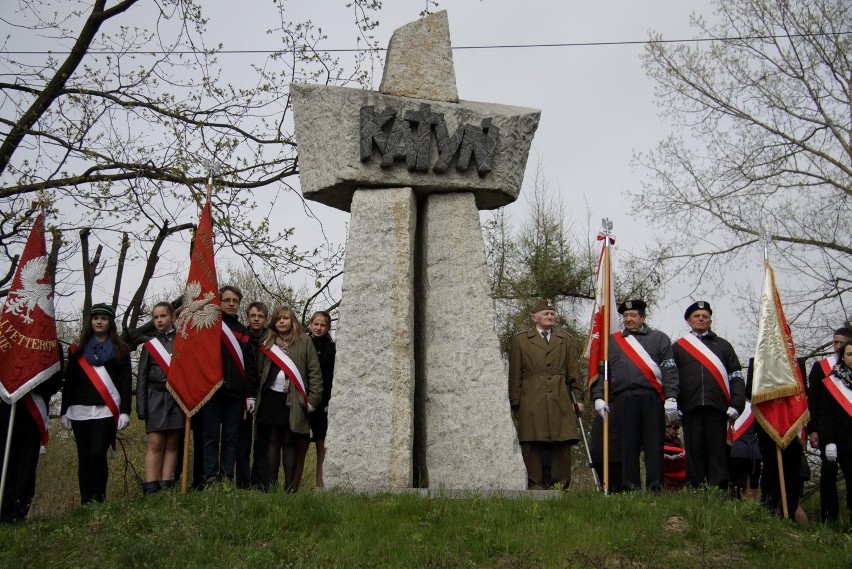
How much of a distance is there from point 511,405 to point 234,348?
7.62 feet

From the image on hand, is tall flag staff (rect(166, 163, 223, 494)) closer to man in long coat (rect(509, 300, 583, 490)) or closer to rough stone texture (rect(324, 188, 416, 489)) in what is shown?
rough stone texture (rect(324, 188, 416, 489))

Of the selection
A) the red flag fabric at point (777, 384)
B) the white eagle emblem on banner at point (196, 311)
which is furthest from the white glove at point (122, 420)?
the red flag fabric at point (777, 384)

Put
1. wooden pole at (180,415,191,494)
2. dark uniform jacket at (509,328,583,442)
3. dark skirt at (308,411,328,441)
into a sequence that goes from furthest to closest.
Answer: dark skirt at (308,411,328,441) < dark uniform jacket at (509,328,583,442) < wooden pole at (180,415,191,494)

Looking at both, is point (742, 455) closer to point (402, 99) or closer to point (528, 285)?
point (402, 99)

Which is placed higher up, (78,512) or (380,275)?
(380,275)

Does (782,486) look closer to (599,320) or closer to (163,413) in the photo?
(599,320)

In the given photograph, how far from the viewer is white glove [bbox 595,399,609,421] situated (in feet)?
23.7

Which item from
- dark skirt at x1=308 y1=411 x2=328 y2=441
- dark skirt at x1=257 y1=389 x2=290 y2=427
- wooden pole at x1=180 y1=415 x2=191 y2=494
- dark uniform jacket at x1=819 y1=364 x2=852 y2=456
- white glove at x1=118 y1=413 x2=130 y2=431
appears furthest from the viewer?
dark skirt at x1=308 y1=411 x2=328 y2=441

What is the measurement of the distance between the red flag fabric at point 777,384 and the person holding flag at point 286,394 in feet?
11.9

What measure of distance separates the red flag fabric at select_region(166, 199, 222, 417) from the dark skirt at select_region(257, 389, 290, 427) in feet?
1.84

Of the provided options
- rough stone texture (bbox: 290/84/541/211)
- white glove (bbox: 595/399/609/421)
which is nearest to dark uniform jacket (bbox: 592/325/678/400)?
white glove (bbox: 595/399/609/421)

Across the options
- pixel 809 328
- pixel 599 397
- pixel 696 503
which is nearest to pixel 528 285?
pixel 809 328

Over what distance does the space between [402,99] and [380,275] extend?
1.47 metres

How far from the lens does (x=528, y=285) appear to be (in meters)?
14.0
